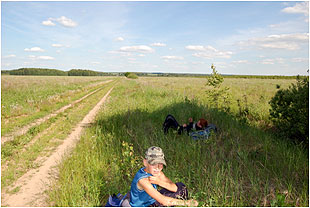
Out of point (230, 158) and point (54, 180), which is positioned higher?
point (230, 158)

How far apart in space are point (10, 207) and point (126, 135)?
9.02 ft

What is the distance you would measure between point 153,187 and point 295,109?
396cm

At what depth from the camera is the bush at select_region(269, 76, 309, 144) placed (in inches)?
173

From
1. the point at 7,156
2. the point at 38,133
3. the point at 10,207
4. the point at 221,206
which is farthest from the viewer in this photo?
the point at 38,133

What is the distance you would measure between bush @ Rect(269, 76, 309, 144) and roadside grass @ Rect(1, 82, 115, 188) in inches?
239

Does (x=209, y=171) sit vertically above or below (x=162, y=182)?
below

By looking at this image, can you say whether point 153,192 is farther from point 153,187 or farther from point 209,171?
point 209,171

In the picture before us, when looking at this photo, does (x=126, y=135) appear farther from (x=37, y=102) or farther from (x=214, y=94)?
(x=37, y=102)

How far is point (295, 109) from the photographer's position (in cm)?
453

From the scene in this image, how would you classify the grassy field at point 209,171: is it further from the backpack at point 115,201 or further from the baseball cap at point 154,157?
the baseball cap at point 154,157

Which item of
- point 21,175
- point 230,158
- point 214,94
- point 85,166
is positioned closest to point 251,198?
point 230,158

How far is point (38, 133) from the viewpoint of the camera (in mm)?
7137

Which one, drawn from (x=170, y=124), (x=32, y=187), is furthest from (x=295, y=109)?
(x=32, y=187)

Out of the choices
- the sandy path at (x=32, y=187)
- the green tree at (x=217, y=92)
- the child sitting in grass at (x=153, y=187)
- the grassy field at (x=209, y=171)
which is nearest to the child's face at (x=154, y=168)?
the child sitting in grass at (x=153, y=187)
